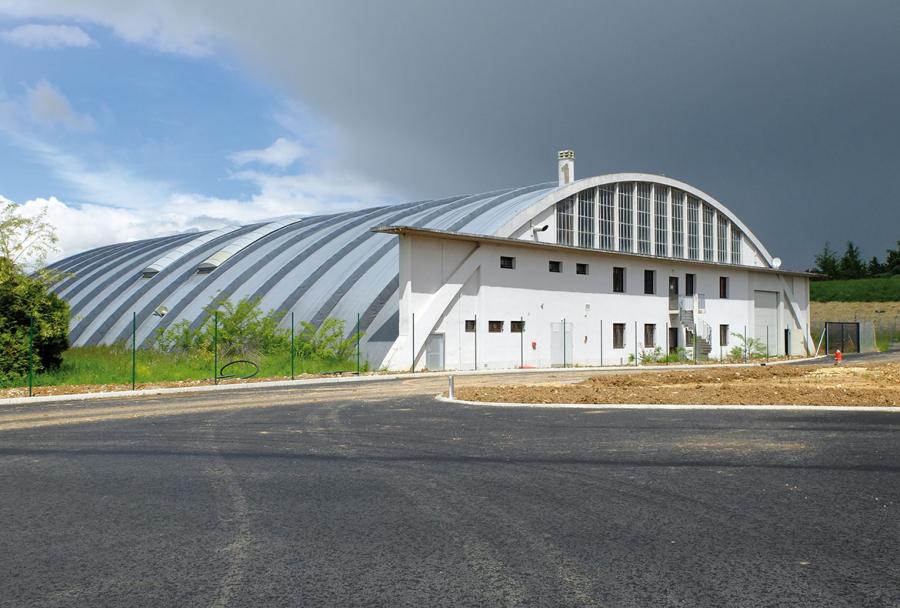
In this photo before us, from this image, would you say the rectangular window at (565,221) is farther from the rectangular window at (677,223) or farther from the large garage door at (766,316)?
the large garage door at (766,316)

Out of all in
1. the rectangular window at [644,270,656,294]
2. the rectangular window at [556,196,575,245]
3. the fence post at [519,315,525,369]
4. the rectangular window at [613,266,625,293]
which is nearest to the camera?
the fence post at [519,315,525,369]

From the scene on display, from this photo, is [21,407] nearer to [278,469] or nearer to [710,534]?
[278,469]

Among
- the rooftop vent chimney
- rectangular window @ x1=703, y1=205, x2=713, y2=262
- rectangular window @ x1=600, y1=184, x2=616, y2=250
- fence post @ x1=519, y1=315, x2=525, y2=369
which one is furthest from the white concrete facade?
the rooftop vent chimney

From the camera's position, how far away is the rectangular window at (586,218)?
146 feet

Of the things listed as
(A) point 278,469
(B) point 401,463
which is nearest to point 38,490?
(A) point 278,469

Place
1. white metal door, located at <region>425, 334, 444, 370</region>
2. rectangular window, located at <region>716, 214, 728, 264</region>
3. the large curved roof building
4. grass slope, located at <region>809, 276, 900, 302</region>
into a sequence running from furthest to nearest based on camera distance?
grass slope, located at <region>809, 276, 900, 302</region> → rectangular window, located at <region>716, 214, 728, 264</region> → the large curved roof building → white metal door, located at <region>425, 334, 444, 370</region>

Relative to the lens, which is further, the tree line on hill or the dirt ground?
the tree line on hill

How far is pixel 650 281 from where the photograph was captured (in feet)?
154

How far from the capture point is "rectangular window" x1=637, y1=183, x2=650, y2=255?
161ft

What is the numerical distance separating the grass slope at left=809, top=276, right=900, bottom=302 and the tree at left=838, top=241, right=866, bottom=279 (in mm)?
20432

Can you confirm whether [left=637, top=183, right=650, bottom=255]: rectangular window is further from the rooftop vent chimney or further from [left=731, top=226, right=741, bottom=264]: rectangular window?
[left=731, top=226, right=741, bottom=264]: rectangular window

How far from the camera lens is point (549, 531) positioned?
6.67m

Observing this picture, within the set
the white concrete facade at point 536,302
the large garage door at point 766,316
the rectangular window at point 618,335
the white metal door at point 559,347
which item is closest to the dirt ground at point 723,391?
the white concrete facade at point 536,302

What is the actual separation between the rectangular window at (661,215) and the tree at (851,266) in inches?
3674
